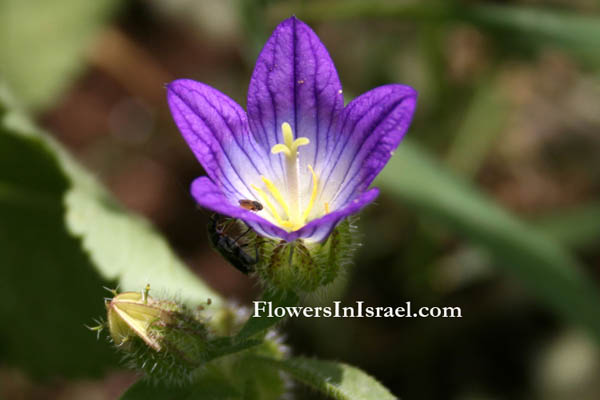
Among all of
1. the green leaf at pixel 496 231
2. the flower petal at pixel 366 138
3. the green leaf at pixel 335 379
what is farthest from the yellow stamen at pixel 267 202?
the green leaf at pixel 496 231

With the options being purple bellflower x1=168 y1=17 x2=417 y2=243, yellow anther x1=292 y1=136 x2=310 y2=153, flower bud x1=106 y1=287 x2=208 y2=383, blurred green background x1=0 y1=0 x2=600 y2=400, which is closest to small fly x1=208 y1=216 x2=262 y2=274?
purple bellflower x1=168 y1=17 x2=417 y2=243

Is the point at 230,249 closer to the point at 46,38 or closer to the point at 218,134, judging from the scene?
the point at 218,134

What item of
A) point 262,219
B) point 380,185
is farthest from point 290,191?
point 380,185

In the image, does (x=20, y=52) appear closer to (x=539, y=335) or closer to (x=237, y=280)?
(x=237, y=280)

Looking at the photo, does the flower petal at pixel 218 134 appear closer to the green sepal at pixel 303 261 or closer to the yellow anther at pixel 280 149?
the yellow anther at pixel 280 149

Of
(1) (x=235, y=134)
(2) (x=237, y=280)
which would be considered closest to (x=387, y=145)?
(1) (x=235, y=134)

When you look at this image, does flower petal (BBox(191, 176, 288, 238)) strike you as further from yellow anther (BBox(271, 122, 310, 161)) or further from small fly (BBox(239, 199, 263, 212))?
yellow anther (BBox(271, 122, 310, 161))

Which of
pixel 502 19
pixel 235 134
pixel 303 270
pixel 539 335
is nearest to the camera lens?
pixel 303 270
